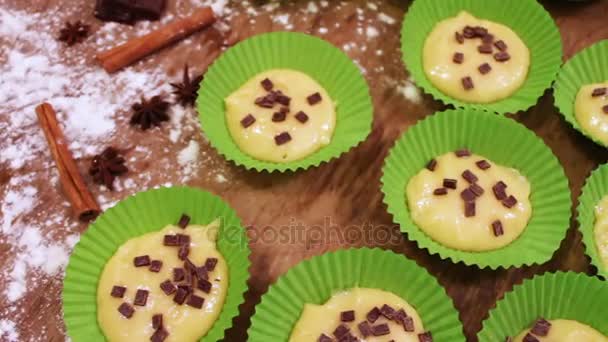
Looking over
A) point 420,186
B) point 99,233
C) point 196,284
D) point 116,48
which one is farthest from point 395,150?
point 116,48

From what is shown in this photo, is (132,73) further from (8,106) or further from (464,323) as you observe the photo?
(464,323)

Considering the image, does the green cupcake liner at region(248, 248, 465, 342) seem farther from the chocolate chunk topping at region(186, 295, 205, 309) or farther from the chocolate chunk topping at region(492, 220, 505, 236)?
the chocolate chunk topping at region(492, 220, 505, 236)

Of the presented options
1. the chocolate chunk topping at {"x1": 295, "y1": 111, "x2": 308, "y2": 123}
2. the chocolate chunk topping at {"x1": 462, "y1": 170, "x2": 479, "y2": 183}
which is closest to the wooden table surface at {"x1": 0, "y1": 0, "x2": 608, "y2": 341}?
the chocolate chunk topping at {"x1": 295, "y1": 111, "x2": 308, "y2": 123}

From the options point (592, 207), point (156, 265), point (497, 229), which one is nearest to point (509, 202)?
point (497, 229)

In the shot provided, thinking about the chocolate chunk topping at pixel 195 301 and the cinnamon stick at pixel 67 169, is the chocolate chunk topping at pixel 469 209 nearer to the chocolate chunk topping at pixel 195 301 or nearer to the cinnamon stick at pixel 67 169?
the chocolate chunk topping at pixel 195 301

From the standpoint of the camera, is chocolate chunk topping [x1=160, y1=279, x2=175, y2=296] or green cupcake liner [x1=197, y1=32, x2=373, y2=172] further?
green cupcake liner [x1=197, y1=32, x2=373, y2=172]

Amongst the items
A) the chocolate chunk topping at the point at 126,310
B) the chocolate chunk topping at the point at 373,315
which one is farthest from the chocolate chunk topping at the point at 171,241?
the chocolate chunk topping at the point at 373,315
